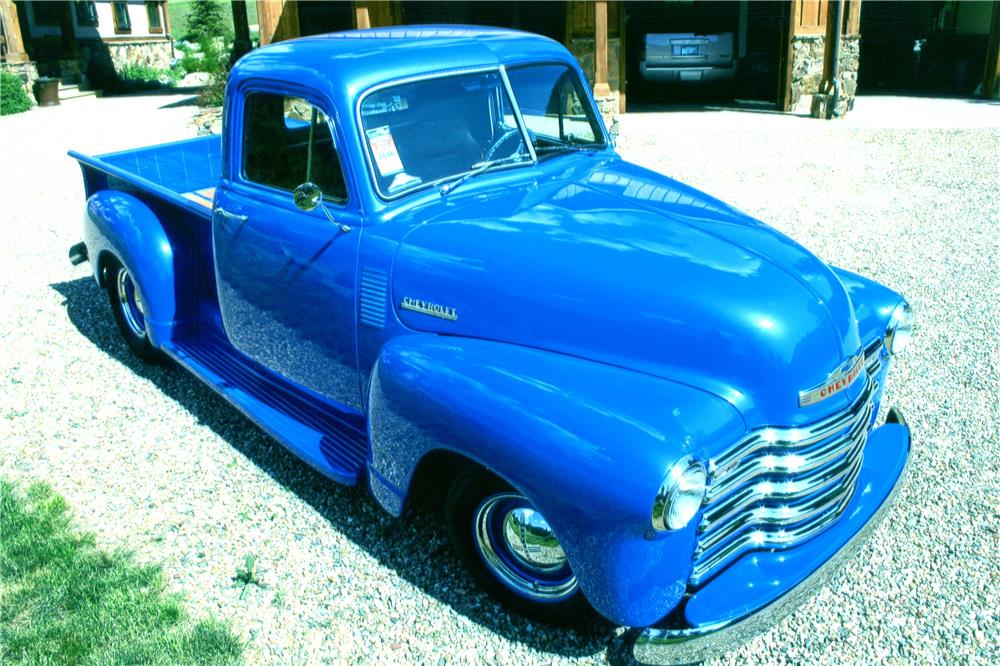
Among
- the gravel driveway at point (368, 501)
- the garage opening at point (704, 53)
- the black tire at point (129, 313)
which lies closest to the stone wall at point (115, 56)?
the garage opening at point (704, 53)

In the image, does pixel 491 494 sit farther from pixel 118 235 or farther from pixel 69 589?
pixel 118 235

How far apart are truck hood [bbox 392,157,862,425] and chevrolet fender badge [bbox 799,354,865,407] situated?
23 millimetres

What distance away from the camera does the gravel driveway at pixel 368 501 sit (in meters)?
3.03

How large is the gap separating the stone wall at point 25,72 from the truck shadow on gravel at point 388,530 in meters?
20.6

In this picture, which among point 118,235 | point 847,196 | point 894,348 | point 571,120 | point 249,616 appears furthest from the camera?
point 847,196

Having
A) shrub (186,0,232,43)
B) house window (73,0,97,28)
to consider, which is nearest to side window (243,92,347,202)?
house window (73,0,97,28)

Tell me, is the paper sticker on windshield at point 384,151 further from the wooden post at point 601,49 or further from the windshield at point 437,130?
the wooden post at point 601,49

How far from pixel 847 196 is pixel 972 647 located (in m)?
7.11

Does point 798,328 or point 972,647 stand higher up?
point 798,328

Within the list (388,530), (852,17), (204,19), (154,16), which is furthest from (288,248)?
(204,19)

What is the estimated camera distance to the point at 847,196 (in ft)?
30.2

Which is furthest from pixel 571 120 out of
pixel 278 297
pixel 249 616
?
pixel 249 616

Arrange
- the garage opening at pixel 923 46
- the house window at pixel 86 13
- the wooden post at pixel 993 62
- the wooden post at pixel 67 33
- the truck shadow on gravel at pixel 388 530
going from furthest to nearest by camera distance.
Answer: the house window at pixel 86 13
the wooden post at pixel 67 33
the garage opening at pixel 923 46
the wooden post at pixel 993 62
the truck shadow on gravel at pixel 388 530

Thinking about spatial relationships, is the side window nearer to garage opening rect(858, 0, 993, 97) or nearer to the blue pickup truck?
the blue pickup truck
